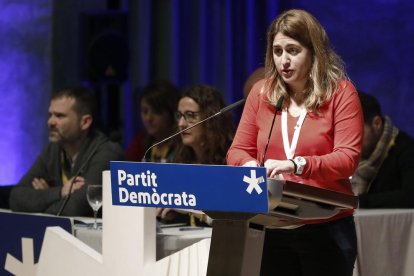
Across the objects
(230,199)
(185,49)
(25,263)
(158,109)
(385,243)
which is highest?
(185,49)

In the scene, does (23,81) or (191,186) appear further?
(23,81)

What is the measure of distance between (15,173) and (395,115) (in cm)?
278

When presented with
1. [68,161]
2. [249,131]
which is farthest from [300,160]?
[68,161]

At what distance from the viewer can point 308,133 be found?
2.40 metres

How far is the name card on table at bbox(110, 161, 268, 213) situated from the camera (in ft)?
6.28

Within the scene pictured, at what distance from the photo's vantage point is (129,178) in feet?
6.84

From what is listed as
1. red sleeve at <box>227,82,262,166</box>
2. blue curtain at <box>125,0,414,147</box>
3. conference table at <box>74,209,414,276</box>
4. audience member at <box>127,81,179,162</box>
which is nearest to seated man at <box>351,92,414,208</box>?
conference table at <box>74,209,414,276</box>

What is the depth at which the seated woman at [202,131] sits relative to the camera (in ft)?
13.1

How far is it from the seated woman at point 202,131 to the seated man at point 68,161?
0.42m

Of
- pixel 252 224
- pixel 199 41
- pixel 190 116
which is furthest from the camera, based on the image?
pixel 199 41

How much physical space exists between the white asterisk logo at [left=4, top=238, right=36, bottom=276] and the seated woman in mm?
560

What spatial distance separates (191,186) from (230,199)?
0.34ft

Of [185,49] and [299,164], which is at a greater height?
[185,49]

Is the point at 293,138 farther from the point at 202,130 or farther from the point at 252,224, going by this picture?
the point at 202,130
